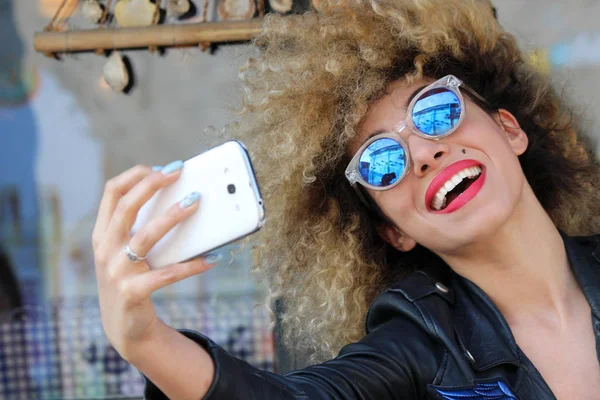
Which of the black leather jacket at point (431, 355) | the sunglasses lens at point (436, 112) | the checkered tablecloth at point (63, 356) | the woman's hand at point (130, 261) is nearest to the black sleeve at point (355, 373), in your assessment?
the black leather jacket at point (431, 355)

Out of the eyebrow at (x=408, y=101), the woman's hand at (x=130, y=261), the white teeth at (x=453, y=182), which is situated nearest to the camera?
the woman's hand at (x=130, y=261)

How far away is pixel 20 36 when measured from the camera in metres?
3.17

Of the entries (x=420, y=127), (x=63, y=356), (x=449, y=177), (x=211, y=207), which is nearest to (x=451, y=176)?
(x=449, y=177)

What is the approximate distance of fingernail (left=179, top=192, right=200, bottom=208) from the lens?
3.35ft

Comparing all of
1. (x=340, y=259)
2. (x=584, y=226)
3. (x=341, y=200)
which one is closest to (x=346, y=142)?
(x=341, y=200)

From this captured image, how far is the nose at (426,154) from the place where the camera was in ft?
5.28

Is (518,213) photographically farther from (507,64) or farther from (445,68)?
(507,64)

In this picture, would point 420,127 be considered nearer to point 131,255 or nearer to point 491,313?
point 491,313

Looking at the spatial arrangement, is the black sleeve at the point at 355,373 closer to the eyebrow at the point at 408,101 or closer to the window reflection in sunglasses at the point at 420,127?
the window reflection in sunglasses at the point at 420,127

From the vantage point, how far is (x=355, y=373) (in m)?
1.37

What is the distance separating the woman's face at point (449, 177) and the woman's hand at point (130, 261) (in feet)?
2.43

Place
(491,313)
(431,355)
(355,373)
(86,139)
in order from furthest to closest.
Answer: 1. (86,139)
2. (491,313)
3. (431,355)
4. (355,373)

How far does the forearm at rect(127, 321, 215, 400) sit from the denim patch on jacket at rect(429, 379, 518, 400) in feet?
1.77

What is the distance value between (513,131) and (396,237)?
426mm
